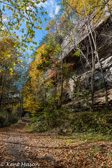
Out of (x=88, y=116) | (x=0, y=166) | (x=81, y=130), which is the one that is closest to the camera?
(x=0, y=166)

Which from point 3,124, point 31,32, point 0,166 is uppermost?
point 31,32

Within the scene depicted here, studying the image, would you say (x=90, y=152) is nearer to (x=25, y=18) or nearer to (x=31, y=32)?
(x=31, y=32)

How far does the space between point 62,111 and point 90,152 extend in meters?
5.88

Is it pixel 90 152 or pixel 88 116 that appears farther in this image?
pixel 88 116

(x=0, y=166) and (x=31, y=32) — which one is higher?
(x=31, y=32)

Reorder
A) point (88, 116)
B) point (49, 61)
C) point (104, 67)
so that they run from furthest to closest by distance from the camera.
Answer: point (49, 61) < point (104, 67) < point (88, 116)

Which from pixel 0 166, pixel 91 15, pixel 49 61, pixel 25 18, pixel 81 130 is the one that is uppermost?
pixel 91 15

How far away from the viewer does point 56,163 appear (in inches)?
112

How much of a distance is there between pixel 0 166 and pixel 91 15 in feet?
44.4

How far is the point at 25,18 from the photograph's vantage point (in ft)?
11.9

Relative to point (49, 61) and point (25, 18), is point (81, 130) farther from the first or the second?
point (49, 61)

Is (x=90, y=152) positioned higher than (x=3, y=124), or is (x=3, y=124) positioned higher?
(x=90, y=152)

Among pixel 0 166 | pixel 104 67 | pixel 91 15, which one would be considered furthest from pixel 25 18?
pixel 104 67

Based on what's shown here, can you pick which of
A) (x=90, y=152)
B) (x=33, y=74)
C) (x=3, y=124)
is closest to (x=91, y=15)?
(x=33, y=74)
